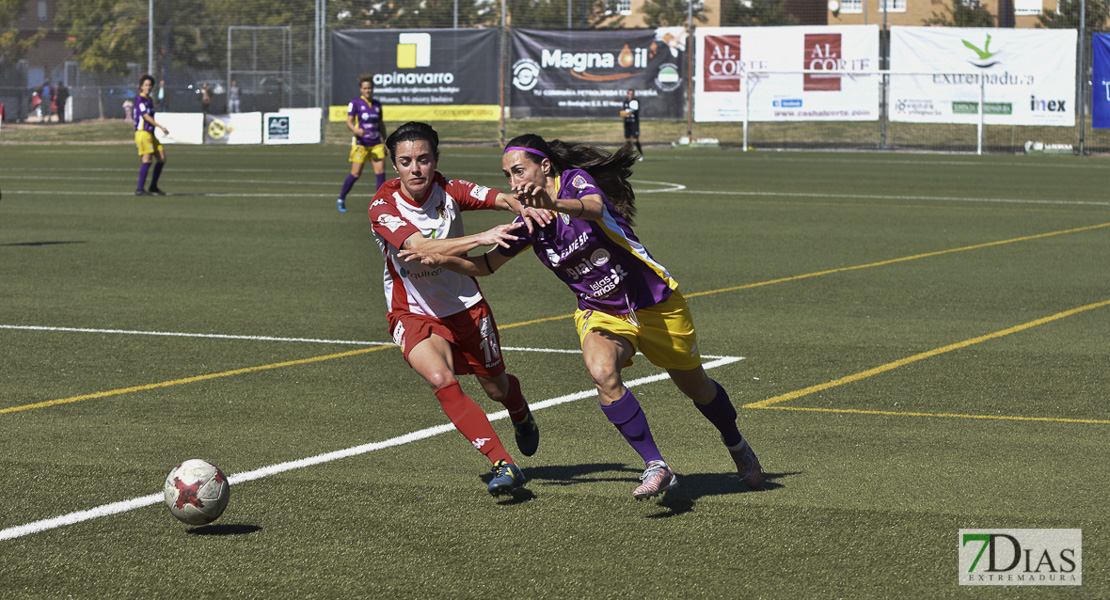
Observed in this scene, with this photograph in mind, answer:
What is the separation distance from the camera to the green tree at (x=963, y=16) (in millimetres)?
49469

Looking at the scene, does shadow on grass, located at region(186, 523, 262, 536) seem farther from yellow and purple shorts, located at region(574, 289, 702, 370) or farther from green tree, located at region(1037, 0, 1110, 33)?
green tree, located at region(1037, 0, 1110, 33)

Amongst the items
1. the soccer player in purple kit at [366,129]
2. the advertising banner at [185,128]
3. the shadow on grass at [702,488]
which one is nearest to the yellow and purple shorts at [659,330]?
the shadow on grass at [702,488]

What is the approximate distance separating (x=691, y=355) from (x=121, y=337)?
606 cm

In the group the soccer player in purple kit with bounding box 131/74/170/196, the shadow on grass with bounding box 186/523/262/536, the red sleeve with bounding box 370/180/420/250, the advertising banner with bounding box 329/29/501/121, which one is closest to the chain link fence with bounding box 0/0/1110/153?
the advertising banner with bounding box 329/29/501/121

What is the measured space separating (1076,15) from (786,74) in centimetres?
954

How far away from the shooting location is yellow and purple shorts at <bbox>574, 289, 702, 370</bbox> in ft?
19.3

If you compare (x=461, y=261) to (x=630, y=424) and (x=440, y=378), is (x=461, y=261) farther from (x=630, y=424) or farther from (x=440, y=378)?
(x=630, y=424)

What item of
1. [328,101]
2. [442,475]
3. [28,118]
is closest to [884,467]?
[442,475]

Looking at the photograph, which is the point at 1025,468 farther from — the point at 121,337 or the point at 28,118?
the point at 28,118

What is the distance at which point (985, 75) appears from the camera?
4088 cm

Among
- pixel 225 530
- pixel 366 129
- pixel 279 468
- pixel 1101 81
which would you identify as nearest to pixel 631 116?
pixel 1101 81

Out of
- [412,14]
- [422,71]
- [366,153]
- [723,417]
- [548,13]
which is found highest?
[412,14]

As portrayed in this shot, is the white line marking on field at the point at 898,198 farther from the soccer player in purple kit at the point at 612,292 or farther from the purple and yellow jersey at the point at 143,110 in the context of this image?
the soccer player in purple kit at the point at 612,292

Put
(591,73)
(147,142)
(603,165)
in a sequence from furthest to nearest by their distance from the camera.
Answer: (591,73) → (147,142) → (603,165)
